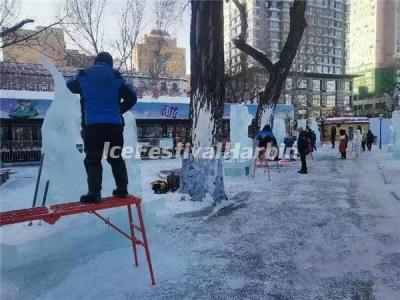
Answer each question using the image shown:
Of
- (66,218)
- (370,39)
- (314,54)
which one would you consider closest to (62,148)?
(66,218)

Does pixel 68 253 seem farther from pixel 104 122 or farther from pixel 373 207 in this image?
pixel 373 207

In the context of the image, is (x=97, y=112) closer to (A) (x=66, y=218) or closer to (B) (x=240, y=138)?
(A) (x=66, y=218)

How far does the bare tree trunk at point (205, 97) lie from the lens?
7953 mm

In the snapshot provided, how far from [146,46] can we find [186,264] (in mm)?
32663

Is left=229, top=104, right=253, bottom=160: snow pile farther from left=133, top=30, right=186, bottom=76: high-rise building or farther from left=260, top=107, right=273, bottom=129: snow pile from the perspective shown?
left=133, top=30, right=186, bottom=76: high-rise building

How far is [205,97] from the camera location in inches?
321

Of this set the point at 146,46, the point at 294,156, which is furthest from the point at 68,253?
the point at 146,46

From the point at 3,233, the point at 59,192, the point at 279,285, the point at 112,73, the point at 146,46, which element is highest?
the point at 146,46

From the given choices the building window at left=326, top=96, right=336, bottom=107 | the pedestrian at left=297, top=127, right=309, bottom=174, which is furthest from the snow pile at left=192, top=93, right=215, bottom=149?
the building window at left=326, top=96, right=336, bottom=107

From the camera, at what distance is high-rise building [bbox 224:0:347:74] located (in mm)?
34581

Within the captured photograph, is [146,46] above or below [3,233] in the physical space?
above

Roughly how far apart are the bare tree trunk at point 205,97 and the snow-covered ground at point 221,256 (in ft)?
2.00

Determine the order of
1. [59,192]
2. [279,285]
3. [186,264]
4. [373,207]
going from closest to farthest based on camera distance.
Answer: [279,285] < [186,264] < [59,192] < [373,207]

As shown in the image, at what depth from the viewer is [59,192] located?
5.46 metres
